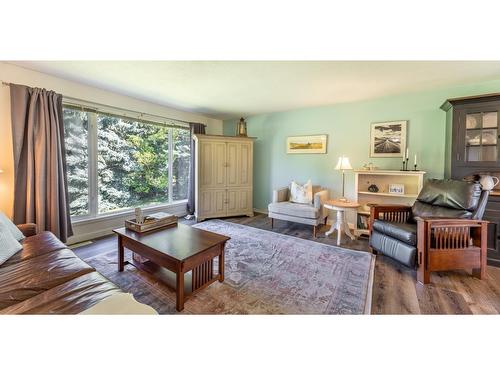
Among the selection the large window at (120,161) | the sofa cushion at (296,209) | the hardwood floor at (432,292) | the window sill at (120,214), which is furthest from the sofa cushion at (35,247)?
the sofa cushion at (296,209)

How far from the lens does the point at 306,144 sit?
13.5ft

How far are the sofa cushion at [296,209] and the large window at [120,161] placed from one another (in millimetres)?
2084

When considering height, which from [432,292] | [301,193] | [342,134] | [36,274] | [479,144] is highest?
[342,134]

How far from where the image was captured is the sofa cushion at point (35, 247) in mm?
1478

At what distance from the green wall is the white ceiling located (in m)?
0.21

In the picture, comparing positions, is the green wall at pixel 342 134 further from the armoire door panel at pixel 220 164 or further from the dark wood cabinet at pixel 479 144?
the armoire door panel at pixel 220 164

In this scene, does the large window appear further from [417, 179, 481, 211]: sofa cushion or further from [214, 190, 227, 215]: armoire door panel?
[417, 179, 481, 211]: sofa cushion

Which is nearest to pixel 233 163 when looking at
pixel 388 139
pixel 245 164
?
pixel 245 164

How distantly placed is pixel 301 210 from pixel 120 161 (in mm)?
2990

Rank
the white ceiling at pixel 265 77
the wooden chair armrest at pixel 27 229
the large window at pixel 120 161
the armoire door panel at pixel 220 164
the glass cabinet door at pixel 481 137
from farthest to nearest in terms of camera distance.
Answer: the armoire door panel at pixel 220 164
the large window at pixel 120 161
the glass cabinet door at pixel 481 137
the white ceiling at pixel 265 77
the wooden chair armrest at pixel 27 229

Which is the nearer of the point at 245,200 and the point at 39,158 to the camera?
the point at 39,158

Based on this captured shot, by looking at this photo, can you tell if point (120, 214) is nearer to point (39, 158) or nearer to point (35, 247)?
point (39, 158)
